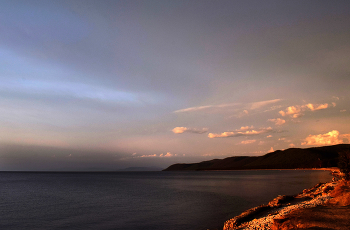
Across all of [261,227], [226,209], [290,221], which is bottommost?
[226,209]

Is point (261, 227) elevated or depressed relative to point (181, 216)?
elevated

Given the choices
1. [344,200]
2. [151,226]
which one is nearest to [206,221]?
[151,226]

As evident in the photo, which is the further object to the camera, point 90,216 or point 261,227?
point 90,216

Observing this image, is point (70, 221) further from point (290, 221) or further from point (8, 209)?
point (290, 221)

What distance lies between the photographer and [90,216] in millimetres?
33094

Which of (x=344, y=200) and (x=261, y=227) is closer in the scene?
(x=261, y=227)

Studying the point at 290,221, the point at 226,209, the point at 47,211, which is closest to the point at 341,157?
the point at 226,209

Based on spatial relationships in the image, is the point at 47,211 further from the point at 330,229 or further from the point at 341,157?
the point at 341,157

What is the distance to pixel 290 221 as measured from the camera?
16.8 m

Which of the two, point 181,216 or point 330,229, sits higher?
point 330,229

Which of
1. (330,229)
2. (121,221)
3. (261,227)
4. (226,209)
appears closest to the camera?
(330,229)

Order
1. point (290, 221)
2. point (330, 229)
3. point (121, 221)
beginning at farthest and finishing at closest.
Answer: point (121, 221) → point (290, 221) → point (330, 229)

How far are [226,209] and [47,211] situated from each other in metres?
30.3

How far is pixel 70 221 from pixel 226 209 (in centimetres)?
2332
